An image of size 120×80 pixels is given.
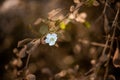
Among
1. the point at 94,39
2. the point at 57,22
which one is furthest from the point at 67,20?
the point at 94,39

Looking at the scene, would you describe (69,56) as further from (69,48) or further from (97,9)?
(97,9)

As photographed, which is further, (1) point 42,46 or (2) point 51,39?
(1) point 42,46

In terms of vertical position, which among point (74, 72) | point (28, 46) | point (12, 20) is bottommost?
point (74, 72)

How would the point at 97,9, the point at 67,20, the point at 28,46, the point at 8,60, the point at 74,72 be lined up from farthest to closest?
the point at 8,60
the point at 97,9
the point at 74,72
the point at 67,20
the point at 28,46

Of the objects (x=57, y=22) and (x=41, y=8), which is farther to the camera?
(x=41, y=8)

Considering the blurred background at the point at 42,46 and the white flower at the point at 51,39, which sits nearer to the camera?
the white flower at the point at 51,39

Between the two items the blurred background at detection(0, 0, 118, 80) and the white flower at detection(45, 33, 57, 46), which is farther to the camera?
the blurred background at detection(0, 0, 118, 80)

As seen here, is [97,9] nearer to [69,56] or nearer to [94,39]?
[94,39]

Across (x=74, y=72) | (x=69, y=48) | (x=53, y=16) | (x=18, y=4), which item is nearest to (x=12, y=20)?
(x=18, y=4)

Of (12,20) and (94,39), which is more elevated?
(12,20)

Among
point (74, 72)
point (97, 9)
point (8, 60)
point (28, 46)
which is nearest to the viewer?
point (28, 46)
